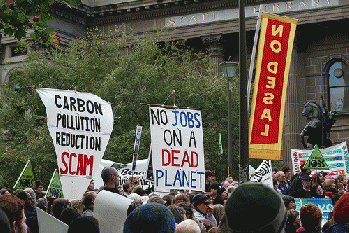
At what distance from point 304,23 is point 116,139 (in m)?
15.9

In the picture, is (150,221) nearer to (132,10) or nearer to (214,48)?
(214,48)

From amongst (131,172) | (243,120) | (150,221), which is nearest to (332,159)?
(131,172)

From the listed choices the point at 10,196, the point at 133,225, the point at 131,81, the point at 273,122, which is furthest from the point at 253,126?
the point at 131,81

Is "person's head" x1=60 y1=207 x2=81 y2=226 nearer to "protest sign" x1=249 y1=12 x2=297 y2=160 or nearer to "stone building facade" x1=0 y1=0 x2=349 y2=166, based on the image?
"protest sign" x1=249 y1=12 x2=297 y2=160

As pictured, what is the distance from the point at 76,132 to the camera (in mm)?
11508

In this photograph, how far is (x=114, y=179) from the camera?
7500 millimetres

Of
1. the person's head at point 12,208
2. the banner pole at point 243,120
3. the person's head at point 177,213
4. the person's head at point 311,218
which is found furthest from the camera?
the banner pole at point 243,120

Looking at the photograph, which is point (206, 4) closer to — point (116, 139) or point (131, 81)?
point (131, 81)

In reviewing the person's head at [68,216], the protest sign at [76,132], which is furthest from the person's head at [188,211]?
the person's head at [68,216]

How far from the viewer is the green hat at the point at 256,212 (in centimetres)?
277

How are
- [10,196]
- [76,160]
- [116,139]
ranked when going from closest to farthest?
[10,196], [76,160], [116,139]

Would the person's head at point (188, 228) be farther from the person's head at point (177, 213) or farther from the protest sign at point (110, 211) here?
the person's head at point (177, 213)

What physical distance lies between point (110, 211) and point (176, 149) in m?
5.72

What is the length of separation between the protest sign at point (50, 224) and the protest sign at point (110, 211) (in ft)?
4.27
